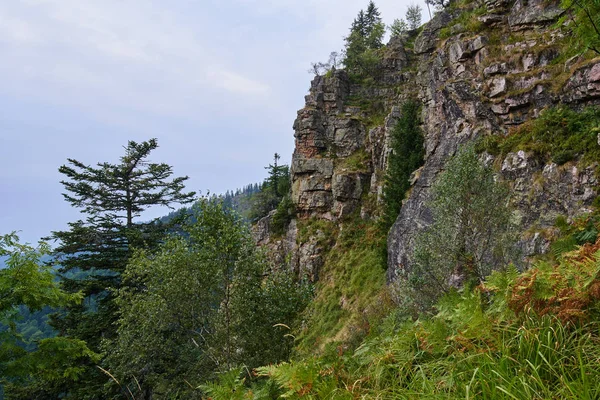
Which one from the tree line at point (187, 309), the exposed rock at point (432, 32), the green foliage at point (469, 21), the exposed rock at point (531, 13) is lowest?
the tree line at point (187, 309)

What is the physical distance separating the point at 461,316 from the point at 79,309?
19.6 metres

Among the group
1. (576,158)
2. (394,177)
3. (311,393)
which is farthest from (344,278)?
(311,393)

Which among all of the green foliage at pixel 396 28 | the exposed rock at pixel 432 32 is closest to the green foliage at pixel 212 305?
the exposed rock at pixel 432 32

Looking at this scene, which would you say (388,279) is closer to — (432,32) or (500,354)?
(500,354)

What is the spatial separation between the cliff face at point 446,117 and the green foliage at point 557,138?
0.47 m

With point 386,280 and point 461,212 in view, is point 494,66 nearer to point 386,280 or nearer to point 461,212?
point 461,212

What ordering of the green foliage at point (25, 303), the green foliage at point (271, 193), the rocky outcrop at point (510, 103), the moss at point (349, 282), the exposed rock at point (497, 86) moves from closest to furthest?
the green foliage at point (25, 303), the rocky outcrop at point (510, 103), the exposed rock at point (497, 86), the moss at point (349, 282), the green foliage at point (271, 193)

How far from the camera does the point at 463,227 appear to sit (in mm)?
10539

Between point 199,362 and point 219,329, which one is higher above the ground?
point 219,329

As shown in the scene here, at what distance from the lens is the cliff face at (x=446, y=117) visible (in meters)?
14.5

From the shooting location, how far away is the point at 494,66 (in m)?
19.5

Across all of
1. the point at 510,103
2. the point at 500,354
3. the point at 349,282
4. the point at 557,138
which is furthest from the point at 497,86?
the point at 500,354

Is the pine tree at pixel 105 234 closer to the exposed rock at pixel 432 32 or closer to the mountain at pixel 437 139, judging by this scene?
the mountain at pixel 437 139

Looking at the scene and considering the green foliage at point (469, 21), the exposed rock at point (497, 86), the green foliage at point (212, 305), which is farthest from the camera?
the green foliage at point (469, 21)
